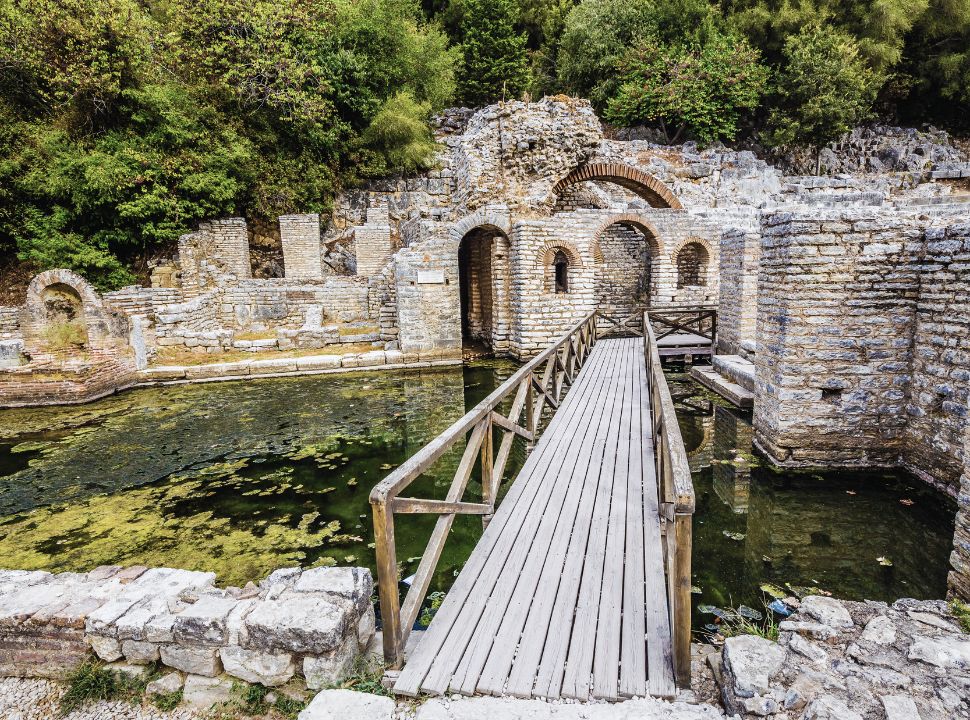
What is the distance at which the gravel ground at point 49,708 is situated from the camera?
7.46ft

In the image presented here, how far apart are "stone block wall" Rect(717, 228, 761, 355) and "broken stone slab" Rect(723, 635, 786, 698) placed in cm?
761

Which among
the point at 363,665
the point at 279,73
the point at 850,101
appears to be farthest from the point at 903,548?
the point at 850,101

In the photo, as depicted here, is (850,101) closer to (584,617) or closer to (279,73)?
(279,73)

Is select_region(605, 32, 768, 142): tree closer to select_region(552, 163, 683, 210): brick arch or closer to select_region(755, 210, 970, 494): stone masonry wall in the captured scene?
select_region(552, 163, 683, 210): brick arch

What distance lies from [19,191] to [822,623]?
72.8 ft

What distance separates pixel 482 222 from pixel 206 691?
448 inches

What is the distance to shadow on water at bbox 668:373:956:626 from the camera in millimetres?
3525

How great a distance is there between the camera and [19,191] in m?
15.6

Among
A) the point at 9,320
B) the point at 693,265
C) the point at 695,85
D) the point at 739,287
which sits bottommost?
the point at 9,320

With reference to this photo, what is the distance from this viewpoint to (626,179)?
1466 centimetres

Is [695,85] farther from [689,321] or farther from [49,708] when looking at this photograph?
[49,708]

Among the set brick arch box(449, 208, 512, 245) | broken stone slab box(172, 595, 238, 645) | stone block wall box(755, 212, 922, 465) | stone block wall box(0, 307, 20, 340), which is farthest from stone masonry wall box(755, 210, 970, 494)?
stone block wall box(0, 307, 20, 340)

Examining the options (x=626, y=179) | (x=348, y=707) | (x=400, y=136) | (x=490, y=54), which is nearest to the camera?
(x=348, y=707)

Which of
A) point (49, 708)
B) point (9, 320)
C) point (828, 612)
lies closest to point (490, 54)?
point (9, 320)
